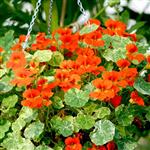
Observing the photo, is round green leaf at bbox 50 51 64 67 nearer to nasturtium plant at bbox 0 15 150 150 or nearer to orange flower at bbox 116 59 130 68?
nasturtium plant at bbox 0 15 150 150

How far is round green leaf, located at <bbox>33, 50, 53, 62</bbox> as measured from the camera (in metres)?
1.47

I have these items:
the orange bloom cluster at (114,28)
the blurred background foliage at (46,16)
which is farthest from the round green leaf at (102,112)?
the blurred background foliage at (46,16)

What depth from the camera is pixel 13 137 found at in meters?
1.42

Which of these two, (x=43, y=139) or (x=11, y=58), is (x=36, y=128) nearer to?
(x=43, y=139)

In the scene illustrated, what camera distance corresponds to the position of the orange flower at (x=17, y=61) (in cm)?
147

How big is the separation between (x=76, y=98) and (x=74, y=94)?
18 mm

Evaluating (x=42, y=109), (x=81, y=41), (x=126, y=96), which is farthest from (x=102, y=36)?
(x=42, y=109)

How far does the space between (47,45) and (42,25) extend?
0.67 m

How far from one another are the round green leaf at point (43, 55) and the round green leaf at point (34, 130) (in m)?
0.19

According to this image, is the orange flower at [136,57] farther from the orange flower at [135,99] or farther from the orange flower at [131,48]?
the orange flower at [135,99]

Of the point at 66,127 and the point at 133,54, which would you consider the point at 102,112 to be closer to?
the point at 66,127

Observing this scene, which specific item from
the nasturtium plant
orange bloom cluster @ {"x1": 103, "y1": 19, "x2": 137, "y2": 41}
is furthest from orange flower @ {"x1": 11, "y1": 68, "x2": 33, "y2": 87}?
orange bloom cluster @ {"x1": 103, "y1": 19, "x2": 137, "y2": 41}

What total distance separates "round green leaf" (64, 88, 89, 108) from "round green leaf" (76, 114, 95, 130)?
4 cm

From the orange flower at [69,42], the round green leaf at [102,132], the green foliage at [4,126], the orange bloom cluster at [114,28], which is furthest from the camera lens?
the orange bloom cluster at [114,28]
